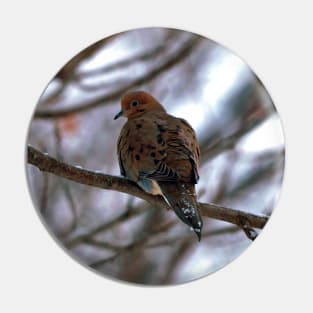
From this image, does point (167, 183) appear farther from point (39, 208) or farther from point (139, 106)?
point (39, 208)

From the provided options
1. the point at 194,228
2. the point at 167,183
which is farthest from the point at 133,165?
the point at 194,228

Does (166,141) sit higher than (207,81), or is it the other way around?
(207,81)

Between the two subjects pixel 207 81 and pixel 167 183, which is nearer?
pixel 167 183

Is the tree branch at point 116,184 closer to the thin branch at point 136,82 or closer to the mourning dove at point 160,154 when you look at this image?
the mourning dove at point 160,154

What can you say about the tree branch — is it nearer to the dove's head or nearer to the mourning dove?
the mourning dove

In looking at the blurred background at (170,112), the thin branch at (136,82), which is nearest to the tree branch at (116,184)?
the blurred background at (170,112)

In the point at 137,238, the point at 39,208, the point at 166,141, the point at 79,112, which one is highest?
Result: the point at 79,112

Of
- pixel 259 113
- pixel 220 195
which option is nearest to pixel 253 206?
pixel 220 195
